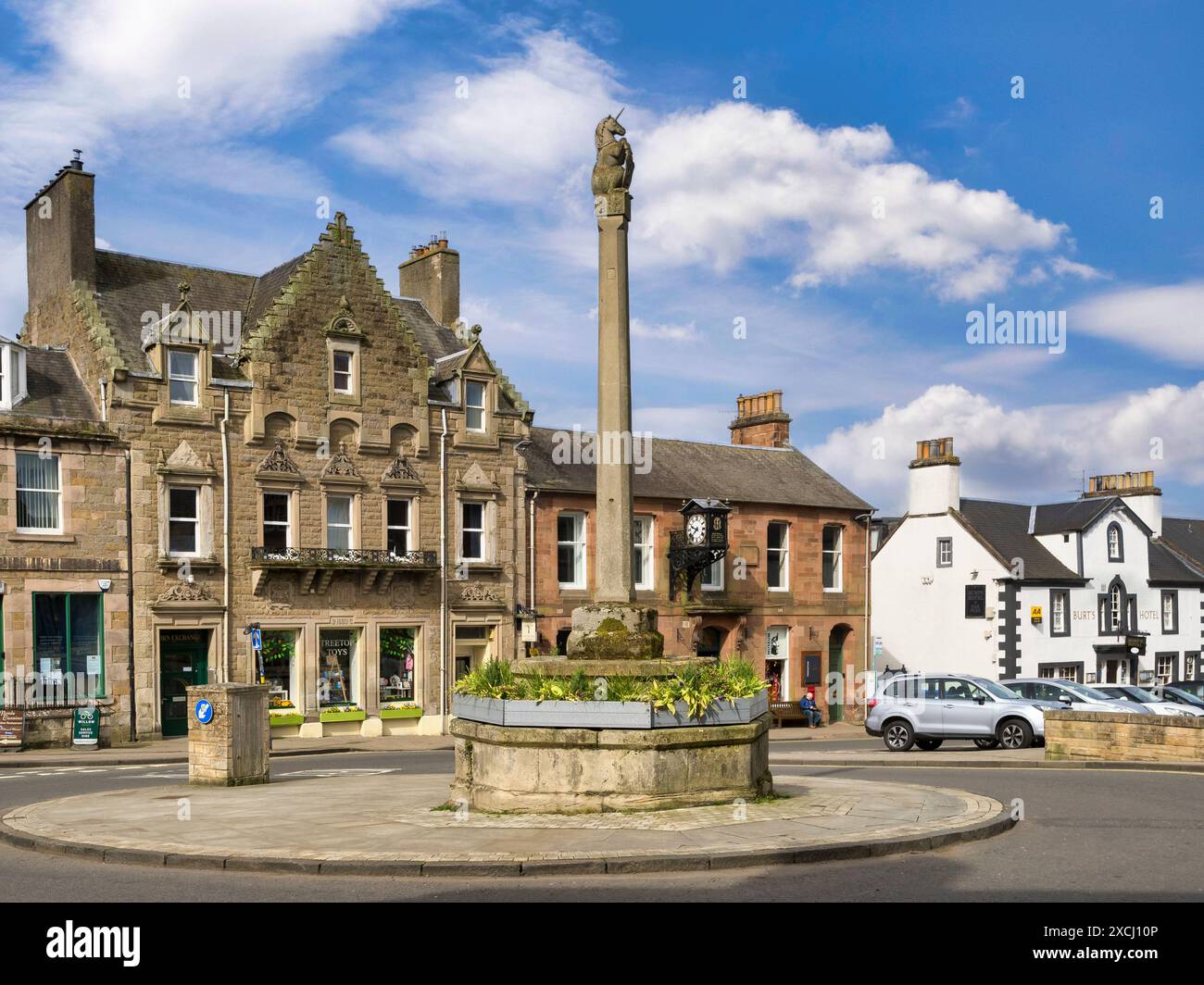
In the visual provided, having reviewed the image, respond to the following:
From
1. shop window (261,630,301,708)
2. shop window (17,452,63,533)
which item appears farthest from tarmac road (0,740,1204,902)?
shop window (261,630,301,708)

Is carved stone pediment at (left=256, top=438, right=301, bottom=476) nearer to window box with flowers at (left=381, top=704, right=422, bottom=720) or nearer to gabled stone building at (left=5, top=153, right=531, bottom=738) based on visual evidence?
gabled stone building at (left=5, top=153, right=531, bottom=738)

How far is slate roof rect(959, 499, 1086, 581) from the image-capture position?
142 ft

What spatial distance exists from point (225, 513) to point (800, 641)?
18.8m

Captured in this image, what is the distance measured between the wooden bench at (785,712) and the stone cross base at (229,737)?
2198 cm

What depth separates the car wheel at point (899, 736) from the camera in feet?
88.2

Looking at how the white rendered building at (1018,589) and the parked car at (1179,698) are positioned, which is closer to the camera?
the parked car at (1179,698)

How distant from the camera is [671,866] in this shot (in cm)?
1074

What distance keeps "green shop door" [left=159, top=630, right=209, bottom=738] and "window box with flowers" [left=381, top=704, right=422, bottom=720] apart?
4.61m

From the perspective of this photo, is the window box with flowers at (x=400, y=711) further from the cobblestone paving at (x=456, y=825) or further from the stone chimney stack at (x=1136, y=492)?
the stone chimney stack at (x=1136, y=492)

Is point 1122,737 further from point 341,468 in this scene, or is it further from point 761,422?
point 761,422

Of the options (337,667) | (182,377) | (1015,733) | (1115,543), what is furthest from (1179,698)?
(182,377)

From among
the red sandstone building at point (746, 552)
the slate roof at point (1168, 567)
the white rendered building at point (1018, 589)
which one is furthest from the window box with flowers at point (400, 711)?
the slate roof at point (1168, 567)

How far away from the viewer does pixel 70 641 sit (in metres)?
29.0
